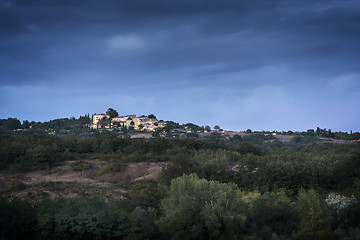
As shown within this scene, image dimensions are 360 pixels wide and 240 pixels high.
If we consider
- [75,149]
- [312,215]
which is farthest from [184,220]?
[75,149]

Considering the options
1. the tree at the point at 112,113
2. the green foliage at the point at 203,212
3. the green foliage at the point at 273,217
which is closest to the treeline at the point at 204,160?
the green foliage at the point at 273,217

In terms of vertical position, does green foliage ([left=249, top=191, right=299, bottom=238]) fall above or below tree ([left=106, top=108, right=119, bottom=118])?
below

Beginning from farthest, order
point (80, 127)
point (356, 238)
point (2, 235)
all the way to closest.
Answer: point (80, 127), point (356, 238), point (2, 235)

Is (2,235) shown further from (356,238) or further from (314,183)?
(314,183)

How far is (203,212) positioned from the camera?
23.6m

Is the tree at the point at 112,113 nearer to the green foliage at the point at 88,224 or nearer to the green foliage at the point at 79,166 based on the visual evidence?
the green foliage at the point at 79,166

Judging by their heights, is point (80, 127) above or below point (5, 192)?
above

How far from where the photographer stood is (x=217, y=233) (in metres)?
22.8

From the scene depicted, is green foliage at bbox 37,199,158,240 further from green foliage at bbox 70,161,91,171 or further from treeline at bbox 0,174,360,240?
green foliage at bbox 70,161,91,171

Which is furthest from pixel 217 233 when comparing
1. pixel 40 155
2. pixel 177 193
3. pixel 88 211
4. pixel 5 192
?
pixel 40 155

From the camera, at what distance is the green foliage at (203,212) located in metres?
Result: 23.2

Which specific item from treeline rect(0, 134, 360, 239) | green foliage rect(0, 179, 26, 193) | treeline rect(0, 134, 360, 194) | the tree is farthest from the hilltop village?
treeline rect(0, 134, 360, 239)

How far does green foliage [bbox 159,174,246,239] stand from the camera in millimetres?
23219

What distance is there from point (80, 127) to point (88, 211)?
90648 millimetres
